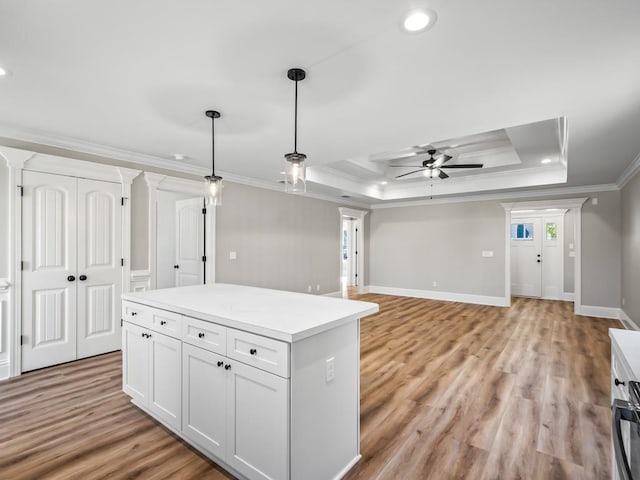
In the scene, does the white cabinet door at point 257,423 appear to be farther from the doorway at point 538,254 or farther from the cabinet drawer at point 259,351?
the doorway at point 538,254

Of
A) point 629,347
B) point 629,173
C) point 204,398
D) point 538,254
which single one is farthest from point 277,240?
point 538,254

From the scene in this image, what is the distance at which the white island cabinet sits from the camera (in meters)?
1.52

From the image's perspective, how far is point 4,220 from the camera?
3088 mm

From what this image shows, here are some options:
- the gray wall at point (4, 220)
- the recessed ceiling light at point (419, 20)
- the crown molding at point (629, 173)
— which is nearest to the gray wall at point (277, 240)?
the gray wall at point (4, 220)

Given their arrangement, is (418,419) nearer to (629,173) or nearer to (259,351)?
(259,351)

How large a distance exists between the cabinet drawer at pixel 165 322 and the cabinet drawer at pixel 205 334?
0.08 meters

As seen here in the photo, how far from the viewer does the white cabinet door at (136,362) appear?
2.36m

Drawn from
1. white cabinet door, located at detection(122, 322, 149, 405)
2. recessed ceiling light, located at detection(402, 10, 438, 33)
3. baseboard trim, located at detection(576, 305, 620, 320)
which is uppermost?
recessed ceiling light, located at detection(402, 10, 438, 33)

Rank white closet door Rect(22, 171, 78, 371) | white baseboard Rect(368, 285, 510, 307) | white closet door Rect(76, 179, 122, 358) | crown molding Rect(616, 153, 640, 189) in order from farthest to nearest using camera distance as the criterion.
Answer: white baseboard Rect(368, 285, 510, 307)
crown molding Rect(616, 153, 640, 189)
white closet door Rect(76, 179, 122, 358)
white closet door Rect(22, 171, 78, 371)

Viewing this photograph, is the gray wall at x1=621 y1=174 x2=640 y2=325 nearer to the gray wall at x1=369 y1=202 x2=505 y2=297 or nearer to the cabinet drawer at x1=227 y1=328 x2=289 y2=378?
the gray wall at x1=369 y1=202 x2=505 y2=297

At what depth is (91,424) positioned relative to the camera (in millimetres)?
2318

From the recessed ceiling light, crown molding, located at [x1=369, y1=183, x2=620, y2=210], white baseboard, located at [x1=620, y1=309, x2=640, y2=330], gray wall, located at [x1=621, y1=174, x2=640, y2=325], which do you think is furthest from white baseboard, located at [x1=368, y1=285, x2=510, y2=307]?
the recessed ceiling light

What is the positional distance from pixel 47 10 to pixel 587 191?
759cm

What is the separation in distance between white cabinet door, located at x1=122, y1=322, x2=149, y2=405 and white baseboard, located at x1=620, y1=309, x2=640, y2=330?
5866 millimetres
